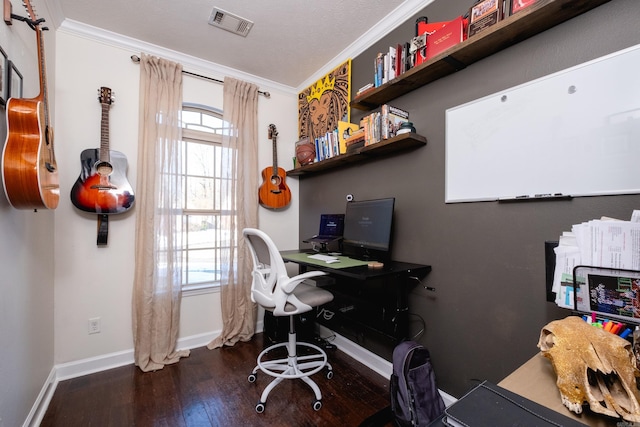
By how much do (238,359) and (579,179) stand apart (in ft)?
8.36

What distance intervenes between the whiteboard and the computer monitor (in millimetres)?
420

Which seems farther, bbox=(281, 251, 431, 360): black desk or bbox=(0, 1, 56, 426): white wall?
bbox=(281, 251, 431, 360): black desk

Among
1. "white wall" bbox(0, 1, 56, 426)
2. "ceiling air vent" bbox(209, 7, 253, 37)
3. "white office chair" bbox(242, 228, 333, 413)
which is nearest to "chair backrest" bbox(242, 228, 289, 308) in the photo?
"white office chair" bbox(242, 228, 333, 413)

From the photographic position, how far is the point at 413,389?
1364 millimetres

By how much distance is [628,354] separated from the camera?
669mm

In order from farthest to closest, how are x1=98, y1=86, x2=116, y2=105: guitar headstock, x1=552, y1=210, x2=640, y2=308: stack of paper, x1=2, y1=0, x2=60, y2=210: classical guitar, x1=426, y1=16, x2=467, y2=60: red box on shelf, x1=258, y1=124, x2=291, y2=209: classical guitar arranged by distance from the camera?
x1=258, y1=124, x2=291, y2=209: classical guitar, x1=98, y1=86, x2=116, y2=105: guitar headstock, x1=426, y1=16, x2=467, y2=60: red box on shelf, x1=2, y1=0, x2=60, y2=210: classical guitar, x1=552, y1=210, x2=640, y2=308: stack of paper

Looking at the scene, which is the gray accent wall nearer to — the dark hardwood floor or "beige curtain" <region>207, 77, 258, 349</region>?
the dark hardwood floor

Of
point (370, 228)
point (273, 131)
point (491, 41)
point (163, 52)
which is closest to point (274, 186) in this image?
point (273, 131)

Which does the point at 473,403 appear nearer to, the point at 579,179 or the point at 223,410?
the point at 579,179

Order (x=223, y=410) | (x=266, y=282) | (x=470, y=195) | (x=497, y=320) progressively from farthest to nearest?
(x=266, y=282) < (x=223, y=410) < (x=470, y=195) < (x=497, y=320)

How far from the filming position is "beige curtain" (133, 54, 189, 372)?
2221 millimetres

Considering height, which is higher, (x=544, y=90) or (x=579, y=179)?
(x=544, y=90)

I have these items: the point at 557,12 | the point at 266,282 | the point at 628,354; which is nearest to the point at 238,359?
the point at 266,282

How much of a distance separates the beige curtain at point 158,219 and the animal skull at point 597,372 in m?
2.54
